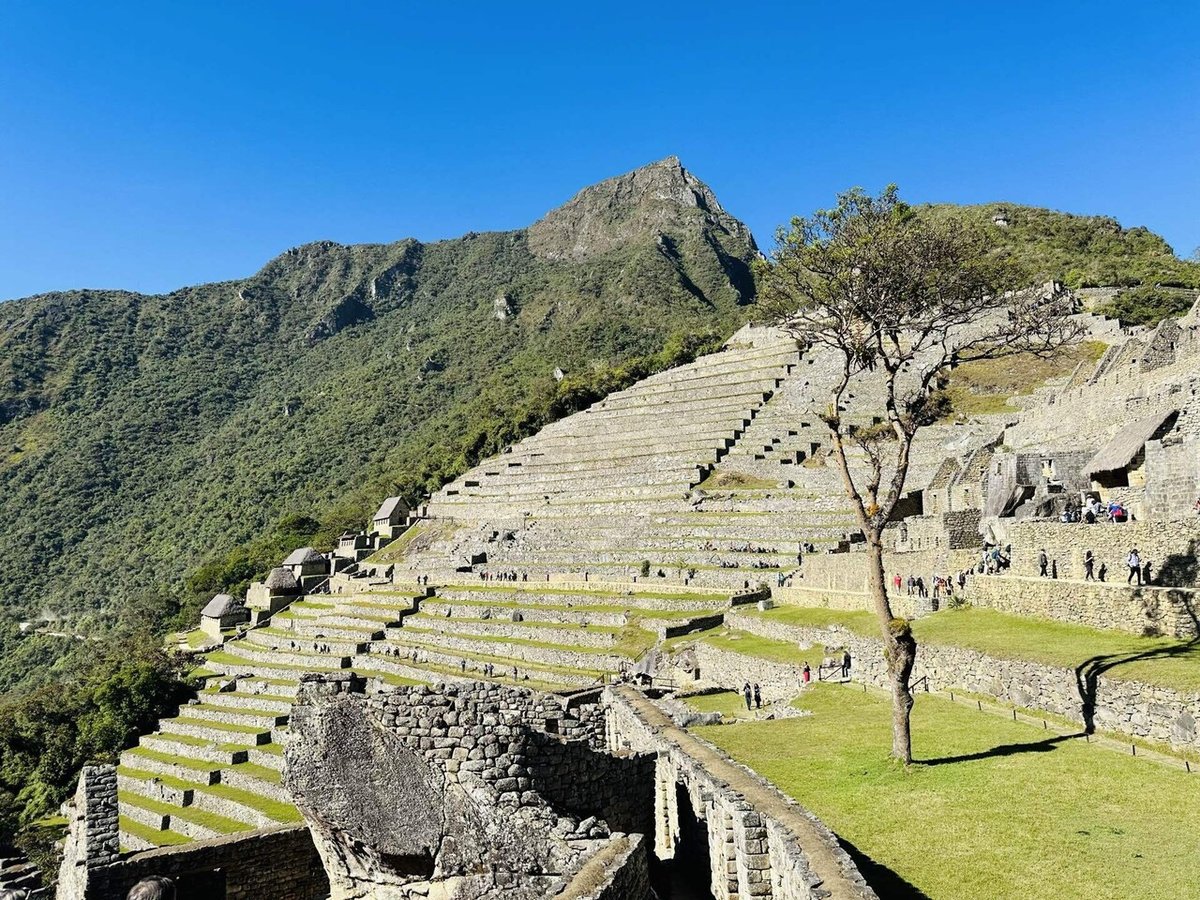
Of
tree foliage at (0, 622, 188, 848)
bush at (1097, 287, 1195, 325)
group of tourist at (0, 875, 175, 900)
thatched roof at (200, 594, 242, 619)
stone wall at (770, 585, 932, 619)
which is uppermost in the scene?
bush at (1097, 287, 1195, 325)

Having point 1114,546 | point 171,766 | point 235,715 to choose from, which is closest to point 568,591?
point 235,715

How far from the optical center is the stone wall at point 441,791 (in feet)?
17.7

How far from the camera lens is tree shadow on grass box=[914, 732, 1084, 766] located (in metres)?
8.23

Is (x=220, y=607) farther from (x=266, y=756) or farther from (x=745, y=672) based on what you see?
(x=745, y=672)

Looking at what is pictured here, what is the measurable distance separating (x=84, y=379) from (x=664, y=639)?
379 ft

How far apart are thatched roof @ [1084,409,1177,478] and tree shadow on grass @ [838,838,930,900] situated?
13.1 meters

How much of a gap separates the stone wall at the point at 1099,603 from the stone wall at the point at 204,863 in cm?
1123

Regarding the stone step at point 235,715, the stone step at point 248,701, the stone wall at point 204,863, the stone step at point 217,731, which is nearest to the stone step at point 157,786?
the stone step at point 217,731

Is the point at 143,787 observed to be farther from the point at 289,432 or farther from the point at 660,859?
the point at 289,432

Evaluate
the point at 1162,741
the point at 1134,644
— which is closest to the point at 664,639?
the point at 1134,644

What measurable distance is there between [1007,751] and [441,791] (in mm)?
6199

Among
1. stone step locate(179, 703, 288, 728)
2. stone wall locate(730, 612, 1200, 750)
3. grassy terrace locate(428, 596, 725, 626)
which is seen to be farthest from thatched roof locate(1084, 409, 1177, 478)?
stone step locate(179, 703, 288, 728)

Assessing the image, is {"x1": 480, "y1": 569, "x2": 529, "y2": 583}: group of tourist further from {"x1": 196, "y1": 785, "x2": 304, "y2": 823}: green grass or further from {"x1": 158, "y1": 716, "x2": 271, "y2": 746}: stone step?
{"x1": 196, "y1": 785, "x2": 304, "y2": 823}: green grass

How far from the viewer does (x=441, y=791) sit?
5.70 meters
